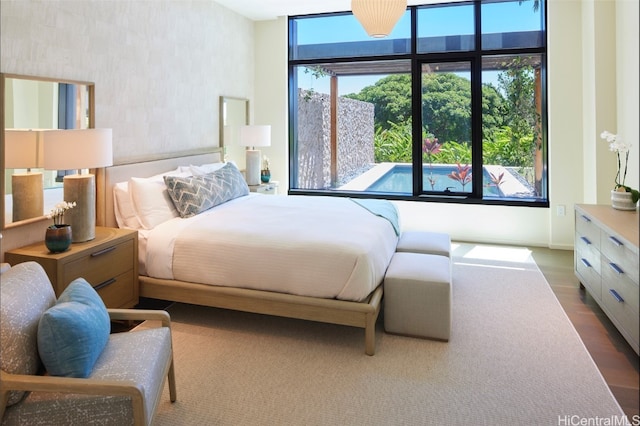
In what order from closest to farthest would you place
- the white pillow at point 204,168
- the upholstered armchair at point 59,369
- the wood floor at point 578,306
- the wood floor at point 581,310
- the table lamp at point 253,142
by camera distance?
the upholstered armchair at point 59,369
the wood floor at point 581,310
the wood floor at point 578,306
the white pillow at point 204,168
the table lamp at point 253,142

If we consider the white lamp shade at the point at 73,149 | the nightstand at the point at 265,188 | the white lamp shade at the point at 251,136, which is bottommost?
the nightstand at the point at 265,188

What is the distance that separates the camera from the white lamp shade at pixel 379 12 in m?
2.82

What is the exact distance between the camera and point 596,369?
2355 mm

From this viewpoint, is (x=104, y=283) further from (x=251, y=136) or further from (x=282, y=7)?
(x=282, y=7)

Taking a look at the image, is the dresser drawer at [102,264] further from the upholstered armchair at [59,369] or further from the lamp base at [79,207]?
the upholstered armchair at [59,369]

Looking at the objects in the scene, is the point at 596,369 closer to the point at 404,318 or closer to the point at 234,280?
the point at 404,318

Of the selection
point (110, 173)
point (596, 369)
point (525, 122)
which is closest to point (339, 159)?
point (525, 122)

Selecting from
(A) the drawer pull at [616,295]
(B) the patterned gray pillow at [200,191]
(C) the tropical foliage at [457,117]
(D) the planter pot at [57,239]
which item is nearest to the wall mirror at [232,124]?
(B) the patterned gray pillow at [200,191]

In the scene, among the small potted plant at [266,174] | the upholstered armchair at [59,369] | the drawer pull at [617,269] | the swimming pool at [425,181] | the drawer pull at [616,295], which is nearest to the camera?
the upholstered armchair at [59,369]

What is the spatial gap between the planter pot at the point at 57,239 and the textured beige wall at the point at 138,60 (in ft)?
1.02

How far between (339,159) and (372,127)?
0.62 meters

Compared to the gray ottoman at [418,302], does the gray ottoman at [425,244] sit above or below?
above

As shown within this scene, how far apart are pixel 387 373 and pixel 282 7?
14.8 feet

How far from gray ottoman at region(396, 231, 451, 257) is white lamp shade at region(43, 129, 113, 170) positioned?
230cm
